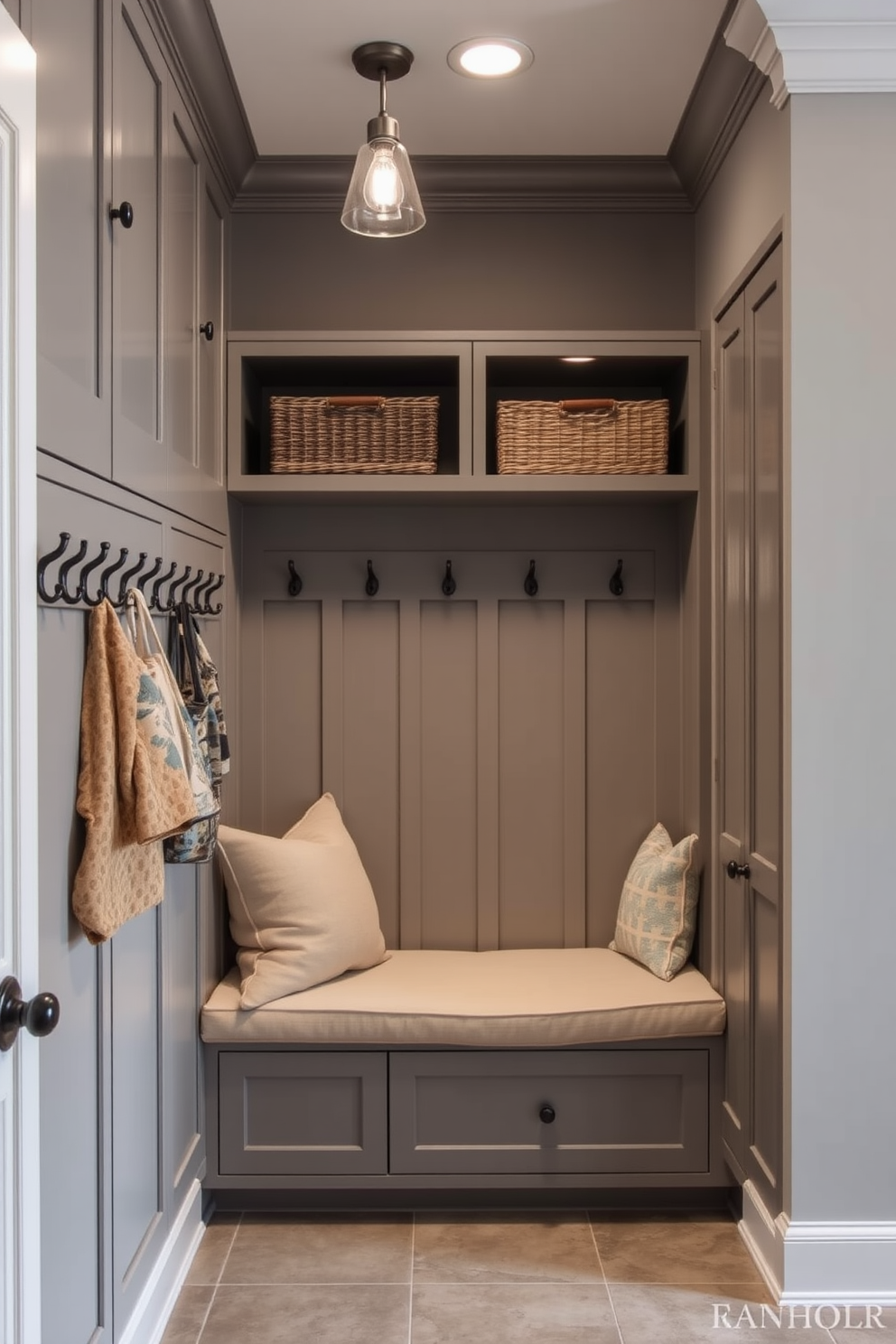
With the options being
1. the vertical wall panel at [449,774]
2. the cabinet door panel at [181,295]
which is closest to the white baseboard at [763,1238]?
the vertical wall panel at [449,774]

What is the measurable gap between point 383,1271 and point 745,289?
231 cm

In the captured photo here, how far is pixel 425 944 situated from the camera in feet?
10.4

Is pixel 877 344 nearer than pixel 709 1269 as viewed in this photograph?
Yes

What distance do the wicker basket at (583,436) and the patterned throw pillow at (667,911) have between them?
1.00m

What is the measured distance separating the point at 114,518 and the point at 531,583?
1505 mm

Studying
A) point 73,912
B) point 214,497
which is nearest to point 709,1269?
point 73,912

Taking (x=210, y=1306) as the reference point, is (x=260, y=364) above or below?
above

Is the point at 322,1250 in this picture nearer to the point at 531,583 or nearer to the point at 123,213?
the point at 531,583

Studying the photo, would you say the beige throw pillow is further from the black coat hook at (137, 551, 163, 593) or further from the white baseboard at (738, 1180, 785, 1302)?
the white baseboard at (738, 1180, 785, 1302)

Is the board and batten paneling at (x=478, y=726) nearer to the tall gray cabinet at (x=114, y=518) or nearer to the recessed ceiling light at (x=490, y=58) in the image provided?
the tall gray cabinet at (x=114, y=518)

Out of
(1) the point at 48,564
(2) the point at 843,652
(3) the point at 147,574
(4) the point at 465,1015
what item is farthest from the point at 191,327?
(4) the point at 465,1015

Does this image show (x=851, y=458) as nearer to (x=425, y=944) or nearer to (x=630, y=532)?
(x=630, y=532)

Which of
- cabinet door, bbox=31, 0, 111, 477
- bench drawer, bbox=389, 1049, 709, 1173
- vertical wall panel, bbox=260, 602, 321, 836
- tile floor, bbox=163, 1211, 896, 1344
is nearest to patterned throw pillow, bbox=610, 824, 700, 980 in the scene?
bench drawer, bbox=389, 1049, 709, 1173

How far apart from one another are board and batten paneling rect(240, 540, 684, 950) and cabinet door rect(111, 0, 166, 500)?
103 cm
